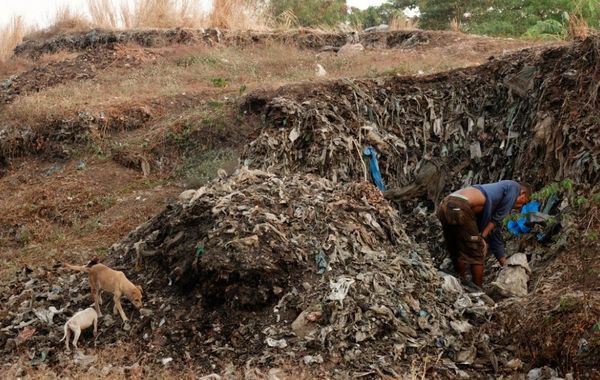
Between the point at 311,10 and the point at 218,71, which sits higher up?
the point at 311,10

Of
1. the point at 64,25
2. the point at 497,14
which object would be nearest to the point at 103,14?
the point at 64,25

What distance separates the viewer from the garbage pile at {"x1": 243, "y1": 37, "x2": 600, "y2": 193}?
278 inches

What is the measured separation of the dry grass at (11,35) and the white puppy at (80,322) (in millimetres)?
13933

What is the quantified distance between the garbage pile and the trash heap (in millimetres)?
1730

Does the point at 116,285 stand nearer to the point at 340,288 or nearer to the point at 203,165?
the point at 340,288

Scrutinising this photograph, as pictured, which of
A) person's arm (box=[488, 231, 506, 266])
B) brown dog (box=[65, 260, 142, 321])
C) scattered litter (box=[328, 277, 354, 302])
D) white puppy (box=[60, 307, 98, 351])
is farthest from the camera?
person's arm (box=[488, 231, 506, 266])

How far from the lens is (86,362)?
4.68 m

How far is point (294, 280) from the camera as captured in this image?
523 centimetres

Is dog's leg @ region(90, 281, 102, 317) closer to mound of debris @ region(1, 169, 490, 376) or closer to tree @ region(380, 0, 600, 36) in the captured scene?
mound of debris @ region(1, 169, 490, 376)

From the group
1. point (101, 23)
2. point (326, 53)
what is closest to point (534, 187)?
point (326, 53)

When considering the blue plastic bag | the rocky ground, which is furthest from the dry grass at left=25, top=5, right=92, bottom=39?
the blue plastic bag

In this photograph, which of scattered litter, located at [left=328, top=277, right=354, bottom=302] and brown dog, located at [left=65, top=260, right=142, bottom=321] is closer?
scattered litter, located at [left=328, top=277, right=354, bottom=302]

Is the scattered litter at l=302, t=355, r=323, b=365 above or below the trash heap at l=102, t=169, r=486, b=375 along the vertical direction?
below

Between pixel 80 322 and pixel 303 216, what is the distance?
77.7 inches
